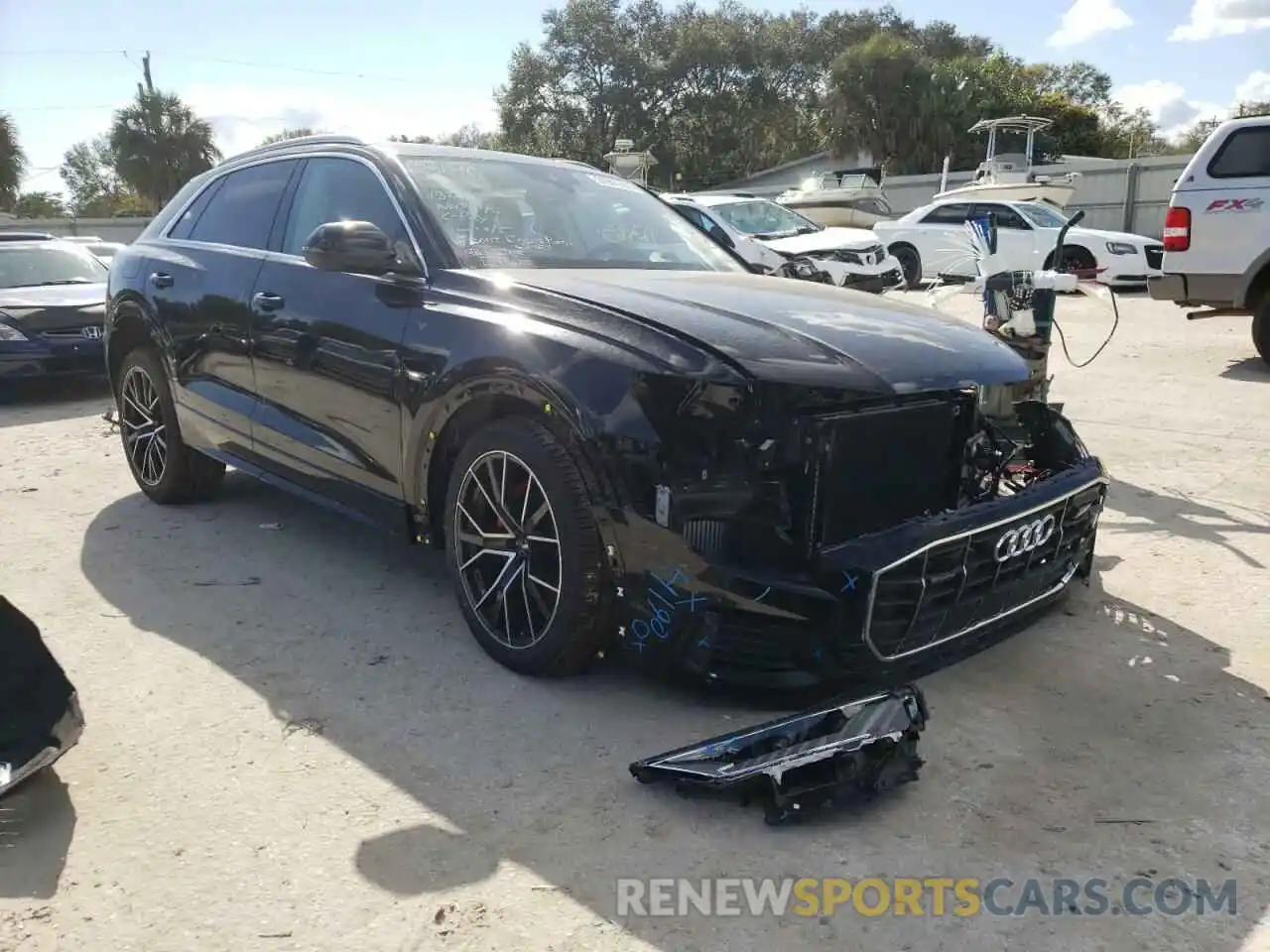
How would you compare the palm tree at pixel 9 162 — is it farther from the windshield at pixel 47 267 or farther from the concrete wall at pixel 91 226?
the windshield at pixel 47 267

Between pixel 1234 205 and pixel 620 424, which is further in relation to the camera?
pixel 1234 205

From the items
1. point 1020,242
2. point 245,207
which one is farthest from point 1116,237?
point 245,207

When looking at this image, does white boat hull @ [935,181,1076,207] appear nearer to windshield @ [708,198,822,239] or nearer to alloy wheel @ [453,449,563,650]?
windshield @ [708,198,822,239]

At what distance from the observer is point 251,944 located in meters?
2.16

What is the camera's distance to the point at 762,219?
15.1 m

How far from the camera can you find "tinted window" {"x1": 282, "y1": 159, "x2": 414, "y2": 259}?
3.81 metres

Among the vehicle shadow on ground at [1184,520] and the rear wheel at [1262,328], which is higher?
the rear wheel at [1262,328]

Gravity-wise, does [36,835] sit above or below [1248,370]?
below

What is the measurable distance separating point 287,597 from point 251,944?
6.99 feet

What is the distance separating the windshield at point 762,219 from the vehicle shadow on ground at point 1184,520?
9.60 m

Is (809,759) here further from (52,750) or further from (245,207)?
(245,207)

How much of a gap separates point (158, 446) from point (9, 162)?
38.1 m

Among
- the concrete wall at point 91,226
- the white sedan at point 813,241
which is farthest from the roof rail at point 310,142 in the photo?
the concrete wall at point 91,226

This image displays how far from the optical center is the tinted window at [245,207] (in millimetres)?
4500
